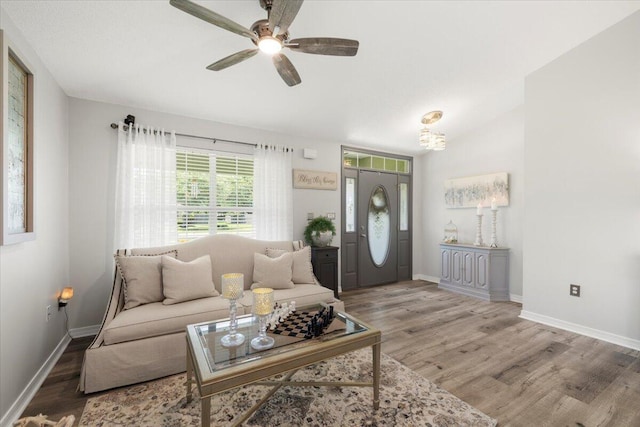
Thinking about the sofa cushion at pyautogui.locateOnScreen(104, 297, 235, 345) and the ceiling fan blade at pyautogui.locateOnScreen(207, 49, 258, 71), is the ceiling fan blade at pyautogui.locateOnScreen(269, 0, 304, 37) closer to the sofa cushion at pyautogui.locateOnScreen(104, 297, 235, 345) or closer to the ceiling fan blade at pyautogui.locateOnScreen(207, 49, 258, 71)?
the ceiling fan blade at pyautogui.locateOnScreen(207, 49, 258, 71)

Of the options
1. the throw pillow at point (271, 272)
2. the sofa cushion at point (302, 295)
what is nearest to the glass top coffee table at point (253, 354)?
the sofa cushion at point (302, 295)

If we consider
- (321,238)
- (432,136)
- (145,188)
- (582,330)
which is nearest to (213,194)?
(145,188)

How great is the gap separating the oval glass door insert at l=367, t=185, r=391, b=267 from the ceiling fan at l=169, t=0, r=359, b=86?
326cm

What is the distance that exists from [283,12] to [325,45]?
1.23 ft

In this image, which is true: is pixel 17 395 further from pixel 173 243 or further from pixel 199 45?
pixel 199 45

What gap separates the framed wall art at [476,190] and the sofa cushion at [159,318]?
12.9ft

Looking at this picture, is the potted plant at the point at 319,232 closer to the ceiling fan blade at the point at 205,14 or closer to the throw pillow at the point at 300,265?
the throw pillow at the point at 300,265

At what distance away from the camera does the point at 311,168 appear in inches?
169

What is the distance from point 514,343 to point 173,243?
12.2 feet

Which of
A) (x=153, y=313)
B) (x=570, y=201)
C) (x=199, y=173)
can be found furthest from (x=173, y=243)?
(x=570, y=201)

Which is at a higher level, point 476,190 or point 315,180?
point 315,180

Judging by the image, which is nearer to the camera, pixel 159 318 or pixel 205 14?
pixel 205 14

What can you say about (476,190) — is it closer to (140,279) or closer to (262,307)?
(262,307)

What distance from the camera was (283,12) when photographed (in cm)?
155
